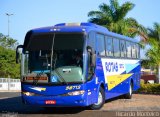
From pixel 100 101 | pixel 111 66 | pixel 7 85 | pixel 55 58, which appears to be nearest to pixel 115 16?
pixel 7 85

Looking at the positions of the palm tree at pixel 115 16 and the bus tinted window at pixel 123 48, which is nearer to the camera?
the bus tinted window at pixel 123 48

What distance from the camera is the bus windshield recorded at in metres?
14.6

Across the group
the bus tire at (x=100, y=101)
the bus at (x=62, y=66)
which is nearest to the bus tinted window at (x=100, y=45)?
the bus at (x=62, y=66)

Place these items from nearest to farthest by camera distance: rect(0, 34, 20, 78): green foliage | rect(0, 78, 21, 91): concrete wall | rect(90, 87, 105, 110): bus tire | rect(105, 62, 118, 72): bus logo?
1. rect(90, 87, 105, 110): bus tire
2. rect(105, 62, 118, 72): bus logo
3. rect(0, 78, 21, 91): concrete wall
4. rect(0, 34, 20, 78): green foliage

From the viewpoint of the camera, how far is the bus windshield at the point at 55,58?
47.8ft

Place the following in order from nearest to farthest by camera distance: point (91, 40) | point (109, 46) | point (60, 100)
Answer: point (60, 100) → point (91, 40) → point (109, 46)

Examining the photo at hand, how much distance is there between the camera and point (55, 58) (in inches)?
583

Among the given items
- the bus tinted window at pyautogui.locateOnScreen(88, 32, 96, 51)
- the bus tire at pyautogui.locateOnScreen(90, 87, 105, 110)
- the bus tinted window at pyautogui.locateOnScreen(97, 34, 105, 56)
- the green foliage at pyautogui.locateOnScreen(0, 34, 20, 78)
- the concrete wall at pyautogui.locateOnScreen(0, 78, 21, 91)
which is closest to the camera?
the bus tinted window at pyautogui.locateOnScreen(88, 32, 96, 51)

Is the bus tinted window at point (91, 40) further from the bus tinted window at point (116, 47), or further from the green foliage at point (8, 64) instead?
the green foliage at point (8, 64)

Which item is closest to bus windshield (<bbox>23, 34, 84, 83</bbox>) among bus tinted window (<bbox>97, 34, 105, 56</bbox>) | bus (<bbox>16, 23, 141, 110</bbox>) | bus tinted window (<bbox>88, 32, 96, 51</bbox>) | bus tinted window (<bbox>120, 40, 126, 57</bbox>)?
bus (<bbox>16, 23, 141, 110</bbox>)

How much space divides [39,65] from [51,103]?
4.79ft

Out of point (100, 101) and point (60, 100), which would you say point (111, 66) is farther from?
point (60, 100)

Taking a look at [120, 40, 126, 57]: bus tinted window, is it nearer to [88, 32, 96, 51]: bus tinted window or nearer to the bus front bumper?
[88, 32, 96, 51]: bus tinted window

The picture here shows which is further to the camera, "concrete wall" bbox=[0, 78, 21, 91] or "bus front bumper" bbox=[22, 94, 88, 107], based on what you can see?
"concrete wall" bbox=[0, 78, 21, 91]
